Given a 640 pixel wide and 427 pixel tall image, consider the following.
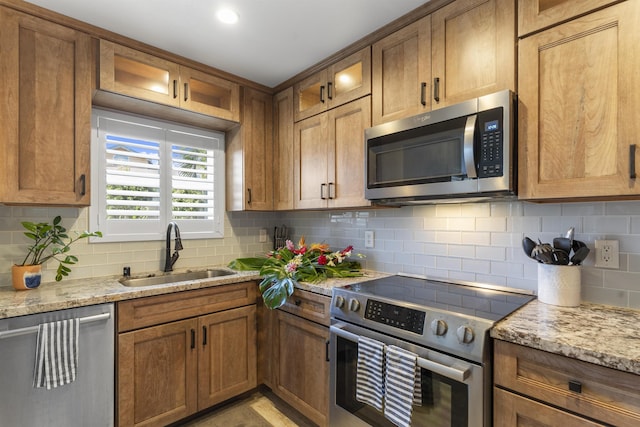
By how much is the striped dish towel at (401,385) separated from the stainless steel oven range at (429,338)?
2cm

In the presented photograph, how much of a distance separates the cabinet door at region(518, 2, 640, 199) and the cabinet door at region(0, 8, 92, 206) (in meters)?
2.30

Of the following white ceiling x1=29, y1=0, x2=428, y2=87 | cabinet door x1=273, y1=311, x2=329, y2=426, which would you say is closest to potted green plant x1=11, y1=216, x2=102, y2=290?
white ceiling x1=29, y1=0, x2=428, y2=87

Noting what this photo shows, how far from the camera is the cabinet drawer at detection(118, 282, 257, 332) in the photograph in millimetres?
1790

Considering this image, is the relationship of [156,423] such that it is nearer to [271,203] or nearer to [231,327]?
[231,327]

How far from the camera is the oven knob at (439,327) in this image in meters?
1.32

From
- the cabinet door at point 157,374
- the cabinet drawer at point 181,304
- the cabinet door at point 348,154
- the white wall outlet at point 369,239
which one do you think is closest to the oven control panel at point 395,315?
the cabinet door at point 348,154

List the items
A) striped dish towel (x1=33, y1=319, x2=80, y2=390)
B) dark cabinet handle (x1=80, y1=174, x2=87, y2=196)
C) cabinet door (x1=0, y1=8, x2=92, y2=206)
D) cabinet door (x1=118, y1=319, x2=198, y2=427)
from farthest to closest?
dark cabinet handle (x1=80, y1=174, x2=87, y2=196)
cabinet door (x1=118, y1=319, x2=198, y2=427)
cabinet door (x1=0, y1=8, x2=92, y2=206)
striped dish towel (x1=33, y1=319, x2=80, y2=390)

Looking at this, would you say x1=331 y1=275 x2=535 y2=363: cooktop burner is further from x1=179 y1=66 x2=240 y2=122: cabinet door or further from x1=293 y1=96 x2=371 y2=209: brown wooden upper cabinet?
x1=179 y1=66 x2=240 y2=122: cabinet door

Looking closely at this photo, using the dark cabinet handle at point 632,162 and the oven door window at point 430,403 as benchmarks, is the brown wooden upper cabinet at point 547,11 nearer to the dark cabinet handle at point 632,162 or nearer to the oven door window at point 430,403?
the dark cabinet handle at point 632,162

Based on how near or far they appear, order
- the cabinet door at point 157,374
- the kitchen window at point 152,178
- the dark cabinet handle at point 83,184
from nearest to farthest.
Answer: the cabinet door at point 157,374 → the dark cabinet handle at point 83,184 → the kitchen window at point 152,178

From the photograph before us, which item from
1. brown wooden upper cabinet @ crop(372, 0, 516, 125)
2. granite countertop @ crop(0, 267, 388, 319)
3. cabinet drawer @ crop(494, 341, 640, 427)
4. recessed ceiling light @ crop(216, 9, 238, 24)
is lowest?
cabinet drawer @ crop(494, 341, 640, 427)

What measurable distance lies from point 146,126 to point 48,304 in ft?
4.60

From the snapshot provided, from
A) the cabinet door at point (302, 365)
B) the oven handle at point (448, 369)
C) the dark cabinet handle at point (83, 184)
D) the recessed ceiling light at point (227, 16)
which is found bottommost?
the cabinet door at point (302, 365)

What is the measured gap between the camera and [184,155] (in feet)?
8.64
